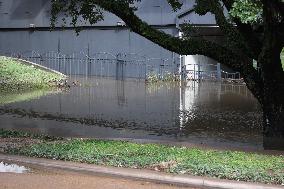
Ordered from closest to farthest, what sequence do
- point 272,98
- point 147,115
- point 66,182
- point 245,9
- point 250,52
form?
1. point 66,182
2. point 245,9
3. point 272,98
4. point 250,52
5. point 147,115

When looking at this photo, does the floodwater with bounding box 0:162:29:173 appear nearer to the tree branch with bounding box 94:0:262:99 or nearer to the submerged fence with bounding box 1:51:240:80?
the tree branch with bounding box 94:0:262:99

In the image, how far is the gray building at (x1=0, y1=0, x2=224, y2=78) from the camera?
29.9 meters

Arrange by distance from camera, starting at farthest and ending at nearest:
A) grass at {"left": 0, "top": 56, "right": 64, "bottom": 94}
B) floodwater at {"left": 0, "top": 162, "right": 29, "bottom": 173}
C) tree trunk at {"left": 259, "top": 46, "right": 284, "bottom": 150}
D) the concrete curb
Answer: grass at {"left": 0, "top": 56, "right": 64, "bottom": 94} < tree trunk at {"left": 259, "top": 46, "right": 284, "bottom": 150} < floodwater at {"left": 0, "top": 162, "right": 29, "bottom": 173} < the concrete curb

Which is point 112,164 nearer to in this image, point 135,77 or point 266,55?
point 266,55

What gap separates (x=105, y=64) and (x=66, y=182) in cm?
2447

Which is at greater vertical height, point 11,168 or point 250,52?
point 250,52

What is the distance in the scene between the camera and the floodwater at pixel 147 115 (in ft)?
41.9

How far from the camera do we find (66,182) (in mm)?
7652

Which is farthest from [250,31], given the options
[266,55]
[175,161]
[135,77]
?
[135,77]

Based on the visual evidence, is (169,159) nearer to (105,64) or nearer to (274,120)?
(274,120)

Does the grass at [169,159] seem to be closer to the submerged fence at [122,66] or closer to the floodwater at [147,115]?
the floodwater at [147,115]

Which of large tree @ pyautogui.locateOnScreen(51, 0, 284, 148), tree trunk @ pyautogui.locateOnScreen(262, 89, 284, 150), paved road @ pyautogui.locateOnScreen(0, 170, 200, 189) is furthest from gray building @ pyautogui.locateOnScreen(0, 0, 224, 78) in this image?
paved road @ pyautogui.locateOnScreen(0, 170, 200, 189)

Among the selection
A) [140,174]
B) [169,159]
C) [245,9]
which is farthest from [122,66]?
[140,174]

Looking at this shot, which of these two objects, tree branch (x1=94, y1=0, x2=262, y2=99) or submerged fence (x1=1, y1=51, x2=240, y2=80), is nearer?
tree branch (x1=94, y1=0, x2=262, y2=99)
